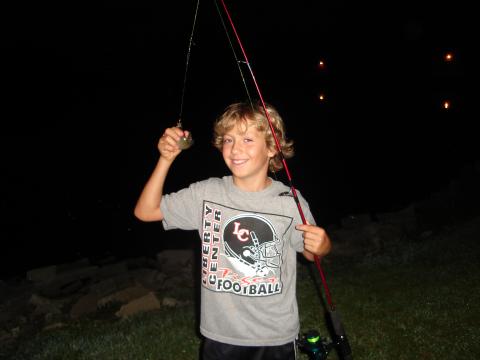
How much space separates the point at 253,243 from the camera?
293 cm

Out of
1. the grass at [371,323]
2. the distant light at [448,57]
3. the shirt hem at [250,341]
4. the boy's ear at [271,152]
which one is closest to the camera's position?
the shirt hem at [250,341]

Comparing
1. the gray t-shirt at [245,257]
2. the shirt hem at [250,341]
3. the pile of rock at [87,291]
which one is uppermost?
the gray t-shirt at [245,257]

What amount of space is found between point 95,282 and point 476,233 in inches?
339

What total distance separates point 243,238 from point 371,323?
145 inches

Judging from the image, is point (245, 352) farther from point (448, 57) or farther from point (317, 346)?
point (448, 57)

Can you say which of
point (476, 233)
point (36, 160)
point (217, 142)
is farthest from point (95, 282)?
point (36, 160)

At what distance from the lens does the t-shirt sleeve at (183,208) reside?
9.98 feet

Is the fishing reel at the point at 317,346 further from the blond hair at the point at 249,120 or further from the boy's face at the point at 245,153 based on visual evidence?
the blond hair at the point at 249,120

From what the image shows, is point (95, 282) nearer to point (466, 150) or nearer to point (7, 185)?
point (7, 185)

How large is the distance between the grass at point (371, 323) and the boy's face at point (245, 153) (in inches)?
121

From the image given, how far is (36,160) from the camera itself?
3156 centimetres

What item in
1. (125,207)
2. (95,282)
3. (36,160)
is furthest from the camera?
(36,160)

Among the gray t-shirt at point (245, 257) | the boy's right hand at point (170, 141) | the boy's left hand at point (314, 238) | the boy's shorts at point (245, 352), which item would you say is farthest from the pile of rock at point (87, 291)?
the boy's left hand at point (314, 238)

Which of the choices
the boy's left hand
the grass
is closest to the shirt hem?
the boy's left hand
